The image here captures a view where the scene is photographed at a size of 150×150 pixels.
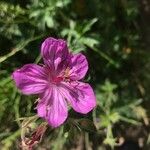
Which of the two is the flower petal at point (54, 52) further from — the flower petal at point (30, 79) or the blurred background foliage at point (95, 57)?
the blurred background foliage at point (95, 57)

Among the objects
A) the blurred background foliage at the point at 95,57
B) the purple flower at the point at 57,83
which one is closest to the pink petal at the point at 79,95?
the purple flower at the point at 57,83

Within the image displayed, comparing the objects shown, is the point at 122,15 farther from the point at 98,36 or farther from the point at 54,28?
the point at 54,28

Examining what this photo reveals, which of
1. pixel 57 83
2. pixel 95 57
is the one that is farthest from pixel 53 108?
pixel 95 57

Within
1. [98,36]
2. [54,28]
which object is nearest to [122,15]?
[98,36]

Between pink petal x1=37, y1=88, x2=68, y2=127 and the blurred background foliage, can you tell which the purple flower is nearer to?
pink petal x1=37, y1=88, x2=68, y2=127

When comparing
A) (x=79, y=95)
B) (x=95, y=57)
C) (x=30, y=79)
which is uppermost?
(x=30, y=79)

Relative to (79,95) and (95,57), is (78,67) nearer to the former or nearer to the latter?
(79,95)
